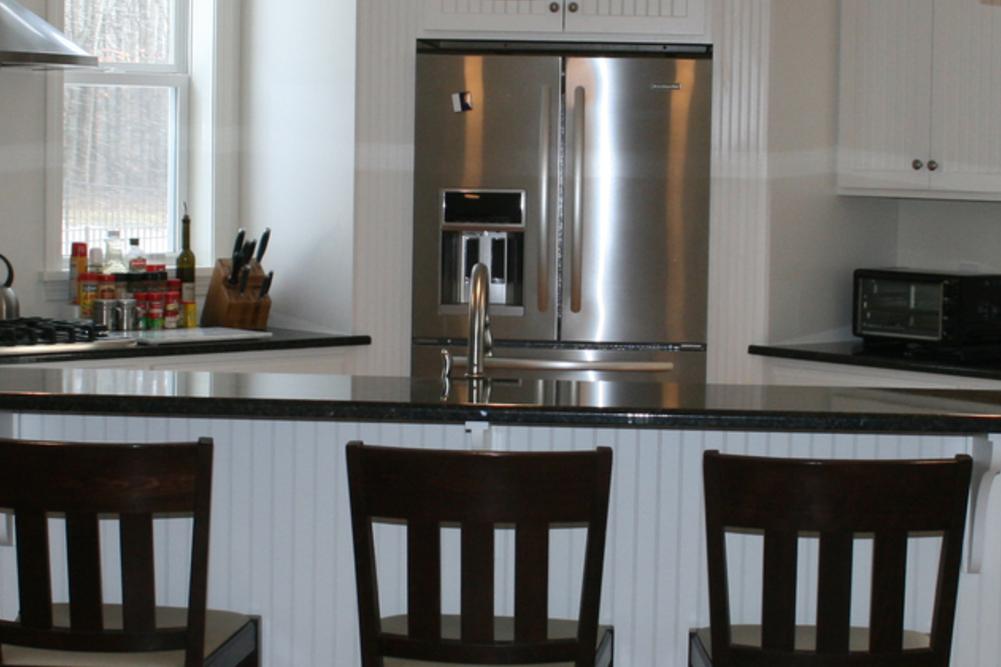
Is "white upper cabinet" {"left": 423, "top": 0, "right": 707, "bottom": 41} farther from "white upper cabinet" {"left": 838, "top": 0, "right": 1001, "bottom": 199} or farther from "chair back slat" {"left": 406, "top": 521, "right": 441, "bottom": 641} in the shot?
"chair back slat" {"left": 406, "top": 521, "right": 441, "bottom": 641}

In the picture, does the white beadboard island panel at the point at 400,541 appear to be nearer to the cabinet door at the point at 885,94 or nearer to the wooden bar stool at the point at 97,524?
the wooden bar stool at the point at 97,524

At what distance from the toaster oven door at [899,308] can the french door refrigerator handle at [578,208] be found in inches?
35.0

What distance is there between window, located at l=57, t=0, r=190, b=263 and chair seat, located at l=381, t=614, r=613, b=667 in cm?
281

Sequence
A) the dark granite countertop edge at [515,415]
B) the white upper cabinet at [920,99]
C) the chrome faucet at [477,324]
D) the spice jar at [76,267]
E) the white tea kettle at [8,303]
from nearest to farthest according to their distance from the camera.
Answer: the dark granite countertop edge at [515,415], the chrome faucet at [477,324], the white tea kettle at [8,303], the white upper cabinet at [920,99], the spice jar at [76,267]

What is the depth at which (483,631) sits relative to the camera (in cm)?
201

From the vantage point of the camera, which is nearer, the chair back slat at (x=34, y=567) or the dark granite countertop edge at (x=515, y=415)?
the chair back slat at (x=34, y=567)

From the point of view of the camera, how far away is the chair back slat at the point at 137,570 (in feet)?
6.55

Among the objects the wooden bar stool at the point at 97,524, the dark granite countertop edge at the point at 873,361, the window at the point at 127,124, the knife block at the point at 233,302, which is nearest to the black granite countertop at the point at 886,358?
the dark granite countertop edge at the point at 873,361

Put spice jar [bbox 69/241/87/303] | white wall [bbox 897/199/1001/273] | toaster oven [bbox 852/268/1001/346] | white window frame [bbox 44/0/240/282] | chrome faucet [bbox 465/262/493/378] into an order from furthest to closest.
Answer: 1. white window frame [bbox 44/0/240/282]
2. white wall [bbox 897/199/1001/273]
3. spice jar [bbox 69/241/87/303]
4. toaster oven [bbox 852/268/1001/346]
5. chrome faucet [bbox 465/262/493/378]

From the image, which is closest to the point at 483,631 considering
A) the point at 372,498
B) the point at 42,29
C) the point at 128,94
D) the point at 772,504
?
the point at 372,498

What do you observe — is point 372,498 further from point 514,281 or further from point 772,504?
point 514,281

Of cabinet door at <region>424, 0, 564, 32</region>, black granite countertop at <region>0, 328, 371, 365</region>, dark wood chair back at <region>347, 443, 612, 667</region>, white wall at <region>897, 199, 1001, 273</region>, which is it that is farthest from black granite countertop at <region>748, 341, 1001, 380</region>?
dark wood chair back at <region>347, 443, 612, 667</region>

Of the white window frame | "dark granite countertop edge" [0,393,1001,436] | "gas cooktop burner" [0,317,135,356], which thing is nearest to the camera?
"dark granite countertop edge" [0,393,1001,436]

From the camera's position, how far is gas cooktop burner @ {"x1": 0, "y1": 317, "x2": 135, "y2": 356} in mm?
3958
